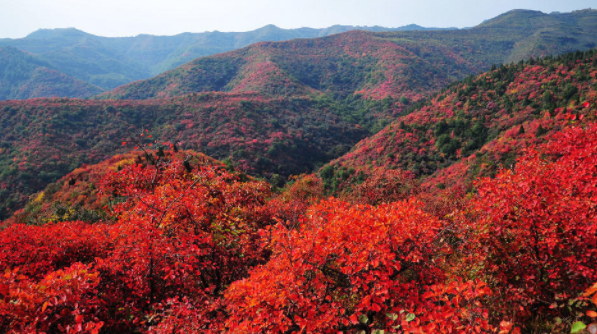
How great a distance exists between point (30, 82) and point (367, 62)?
20383 centimetres

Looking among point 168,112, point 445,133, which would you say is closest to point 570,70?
point 445,133

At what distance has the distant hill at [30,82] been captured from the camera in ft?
535

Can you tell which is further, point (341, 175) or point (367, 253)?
point (341, 175)

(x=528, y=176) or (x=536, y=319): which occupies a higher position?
(x=528, y=176)

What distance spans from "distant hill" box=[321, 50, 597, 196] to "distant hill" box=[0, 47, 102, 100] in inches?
7587

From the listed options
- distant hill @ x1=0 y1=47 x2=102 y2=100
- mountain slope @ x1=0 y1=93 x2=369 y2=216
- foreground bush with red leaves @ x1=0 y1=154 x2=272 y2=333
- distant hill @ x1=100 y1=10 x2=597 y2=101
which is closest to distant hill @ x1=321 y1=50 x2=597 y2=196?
mountain slope @ x1=0 y1=93 x2=369 y2=216

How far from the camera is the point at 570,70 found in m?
41.2

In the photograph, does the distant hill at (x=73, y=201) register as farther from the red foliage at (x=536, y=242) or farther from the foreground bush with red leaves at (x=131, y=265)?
the red foliage at (x=536, y=242)

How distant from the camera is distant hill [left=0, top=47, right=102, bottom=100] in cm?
16300

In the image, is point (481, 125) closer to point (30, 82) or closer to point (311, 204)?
point (311, 204)

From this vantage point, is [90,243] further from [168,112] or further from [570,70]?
[168,112]

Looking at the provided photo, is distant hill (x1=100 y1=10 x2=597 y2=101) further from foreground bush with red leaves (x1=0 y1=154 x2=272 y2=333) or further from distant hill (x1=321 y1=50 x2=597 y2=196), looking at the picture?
foreground bush with red leaves (x1=0 y1=154 x2=272 y2=333)

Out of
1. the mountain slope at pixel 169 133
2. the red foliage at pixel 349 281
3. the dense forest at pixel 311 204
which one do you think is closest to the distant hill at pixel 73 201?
the dense forest at pixel 311 204

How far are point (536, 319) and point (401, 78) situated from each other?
11405 cm
